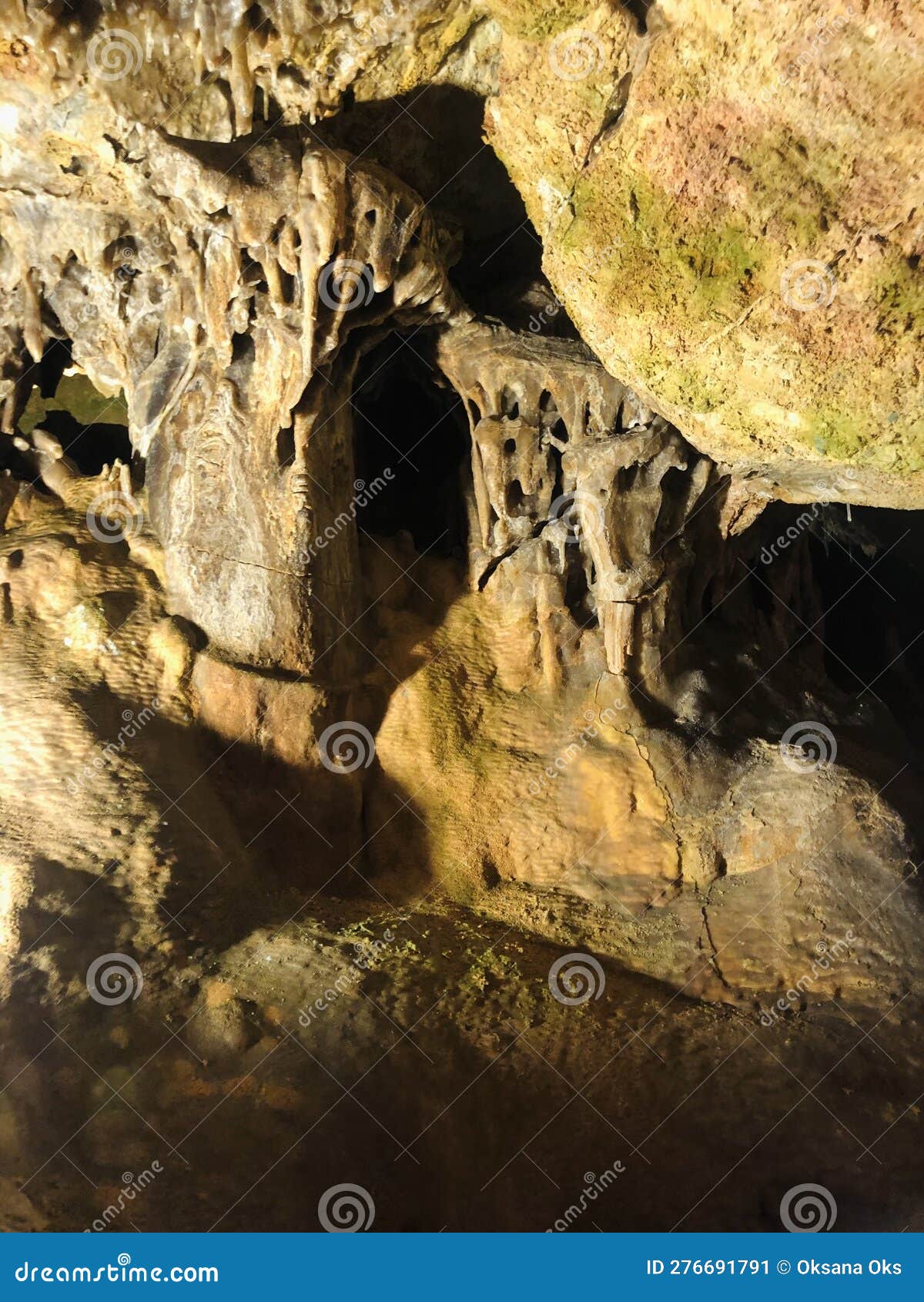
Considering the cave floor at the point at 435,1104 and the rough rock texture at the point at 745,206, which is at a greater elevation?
the rough rock texture at the point at 745,206

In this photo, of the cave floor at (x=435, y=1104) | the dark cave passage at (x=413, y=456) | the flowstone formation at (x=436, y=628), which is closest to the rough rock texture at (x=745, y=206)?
the flowstone formation at (x=436, y=628)

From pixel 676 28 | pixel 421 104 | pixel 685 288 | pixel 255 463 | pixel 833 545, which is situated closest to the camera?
pixel 676 28

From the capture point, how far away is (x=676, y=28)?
3951 millimetres

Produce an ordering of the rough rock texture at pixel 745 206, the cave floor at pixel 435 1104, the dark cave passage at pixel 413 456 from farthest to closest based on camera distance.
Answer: the dark cave passage at pixel 413 456 < the cave floor at pixel 435 1104 < the rough rock texture at pixel 745 206

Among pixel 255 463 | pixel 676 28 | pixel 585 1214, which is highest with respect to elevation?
pixel 676 28

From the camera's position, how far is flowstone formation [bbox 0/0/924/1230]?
4219mm

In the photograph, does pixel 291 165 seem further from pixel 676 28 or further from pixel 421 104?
pixel 676 28

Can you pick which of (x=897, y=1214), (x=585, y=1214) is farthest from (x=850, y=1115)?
(x=585, y=1214)

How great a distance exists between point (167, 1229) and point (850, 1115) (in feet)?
10.2

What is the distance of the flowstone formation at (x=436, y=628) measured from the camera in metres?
4.22

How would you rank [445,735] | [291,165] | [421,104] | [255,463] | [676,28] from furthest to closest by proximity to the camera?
1. [445,735]
2. [255,463]
3. [421,104]
4. [291,165]
5. [676,28]

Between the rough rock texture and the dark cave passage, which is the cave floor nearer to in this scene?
the rough rock texture

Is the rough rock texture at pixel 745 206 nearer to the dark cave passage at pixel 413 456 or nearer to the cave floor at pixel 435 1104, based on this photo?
the dark cave passage at pixel 413 456

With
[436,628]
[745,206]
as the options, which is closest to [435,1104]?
[436,628]
